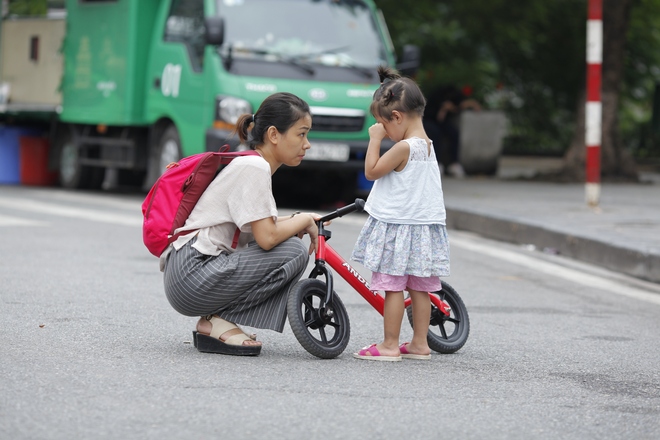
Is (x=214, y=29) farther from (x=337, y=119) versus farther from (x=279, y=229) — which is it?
(x=279, y=229)

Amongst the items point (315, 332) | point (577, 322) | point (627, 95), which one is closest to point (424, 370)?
point (315, 332)

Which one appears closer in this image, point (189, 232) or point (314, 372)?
point (314, 372)

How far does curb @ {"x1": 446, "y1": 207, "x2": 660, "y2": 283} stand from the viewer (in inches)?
348

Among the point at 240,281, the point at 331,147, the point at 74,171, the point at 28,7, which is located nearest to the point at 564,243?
the point at 331,147

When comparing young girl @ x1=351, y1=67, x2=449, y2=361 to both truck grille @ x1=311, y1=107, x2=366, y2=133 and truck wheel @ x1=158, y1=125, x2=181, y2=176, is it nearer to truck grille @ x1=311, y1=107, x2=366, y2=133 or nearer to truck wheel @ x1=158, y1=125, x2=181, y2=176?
truck grille @ x1=311, y1=107, x2=366, y2=133

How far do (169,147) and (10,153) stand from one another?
13.1 ft

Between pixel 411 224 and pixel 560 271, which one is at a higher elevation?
pixel 411 224

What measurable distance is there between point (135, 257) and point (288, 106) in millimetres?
3749

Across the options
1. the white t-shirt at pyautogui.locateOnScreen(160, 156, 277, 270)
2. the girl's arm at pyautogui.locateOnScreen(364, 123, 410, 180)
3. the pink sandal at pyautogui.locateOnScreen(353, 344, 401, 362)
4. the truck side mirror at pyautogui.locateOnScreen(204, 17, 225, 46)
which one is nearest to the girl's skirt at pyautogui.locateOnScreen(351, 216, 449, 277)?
the girl's arm at pyautogui.locateOnScreen(364, 123, 410, 180)

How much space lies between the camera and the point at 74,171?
15859mm

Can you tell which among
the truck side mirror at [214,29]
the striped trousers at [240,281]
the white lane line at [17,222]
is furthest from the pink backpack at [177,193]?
the truck side mirror at [214,29]

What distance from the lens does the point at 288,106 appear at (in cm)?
529

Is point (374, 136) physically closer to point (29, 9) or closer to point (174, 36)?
point (174, 36)

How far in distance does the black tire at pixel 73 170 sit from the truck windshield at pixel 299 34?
347cm
